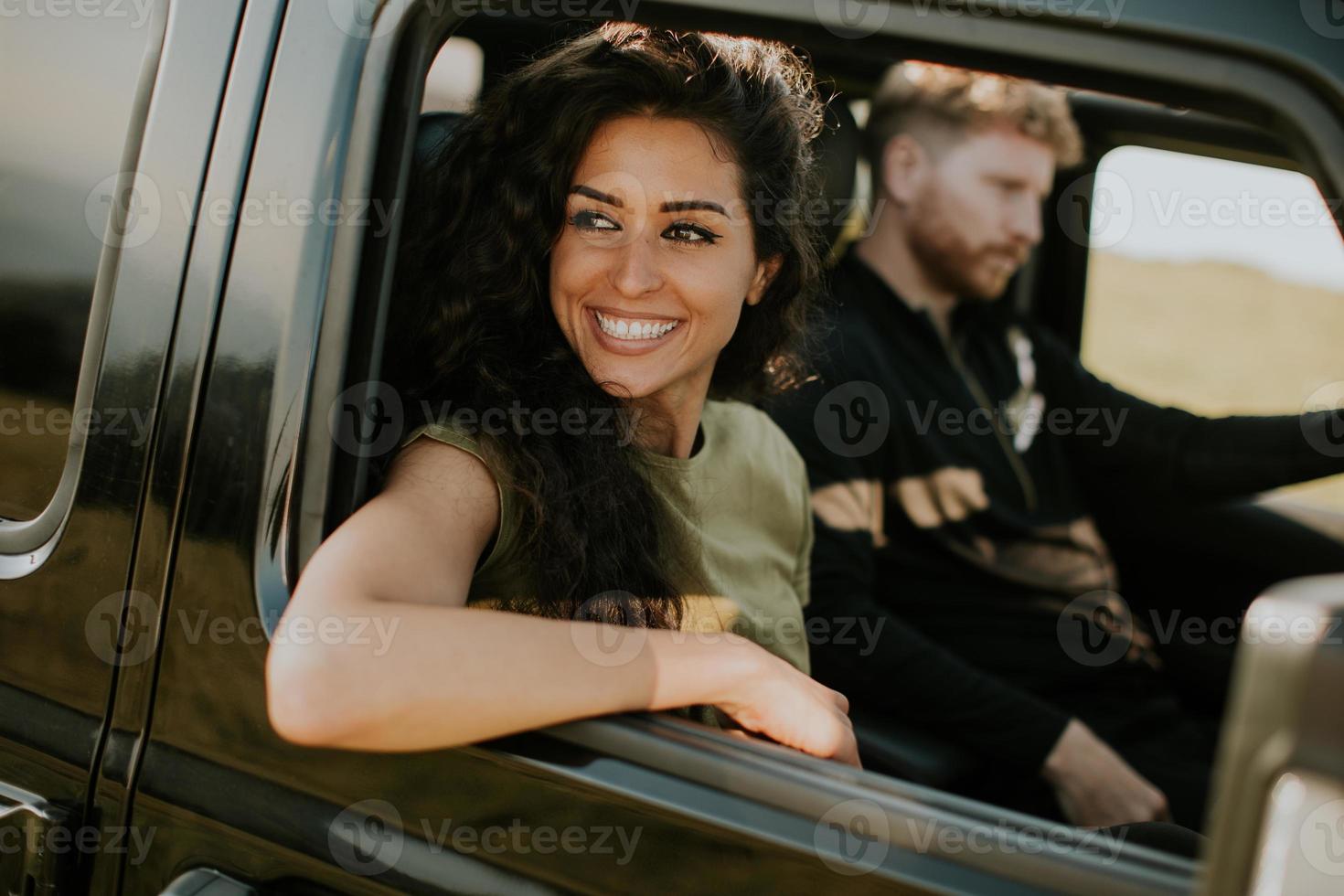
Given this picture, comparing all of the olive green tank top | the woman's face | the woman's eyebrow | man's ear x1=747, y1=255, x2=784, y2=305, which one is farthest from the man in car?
the woman's eyebrow

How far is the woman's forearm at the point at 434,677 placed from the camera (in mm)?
1016

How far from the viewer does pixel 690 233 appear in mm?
1604

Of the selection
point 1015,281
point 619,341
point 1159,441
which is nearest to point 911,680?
point 619,341

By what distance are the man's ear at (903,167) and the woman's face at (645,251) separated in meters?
1.22

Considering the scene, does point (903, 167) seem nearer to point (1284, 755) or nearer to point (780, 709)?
point (780, 709)

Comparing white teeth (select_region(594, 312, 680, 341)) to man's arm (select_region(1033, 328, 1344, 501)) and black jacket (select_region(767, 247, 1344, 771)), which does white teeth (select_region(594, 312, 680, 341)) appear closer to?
black jacket (select_region(767, 247, 1344, 771))

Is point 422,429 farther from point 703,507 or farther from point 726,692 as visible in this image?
point 703,507

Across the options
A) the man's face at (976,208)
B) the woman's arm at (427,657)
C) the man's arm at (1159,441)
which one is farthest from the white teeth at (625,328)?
the man's arm at (1159,441)

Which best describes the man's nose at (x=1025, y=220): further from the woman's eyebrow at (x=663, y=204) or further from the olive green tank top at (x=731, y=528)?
the woman's eyebrow at (x=663, y=204)

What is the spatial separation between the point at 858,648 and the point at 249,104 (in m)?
1.44

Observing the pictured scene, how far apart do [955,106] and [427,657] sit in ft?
7.07

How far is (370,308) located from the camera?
117 centimetres

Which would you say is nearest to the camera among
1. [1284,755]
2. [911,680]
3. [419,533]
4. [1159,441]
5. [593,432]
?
[1284,755]

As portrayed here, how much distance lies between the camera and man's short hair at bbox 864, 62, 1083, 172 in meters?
2.71
